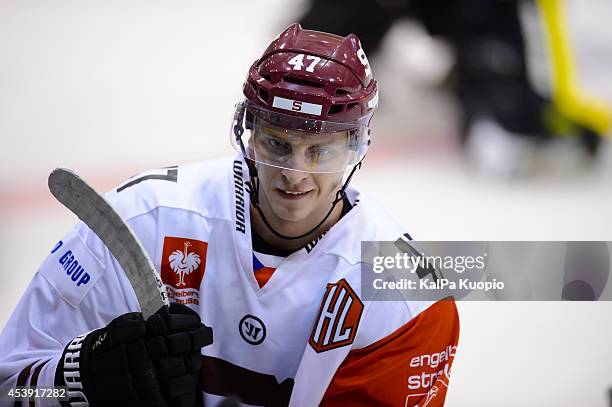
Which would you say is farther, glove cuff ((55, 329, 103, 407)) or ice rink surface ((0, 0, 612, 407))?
ice rink surface ((0, 0, 612, 407))

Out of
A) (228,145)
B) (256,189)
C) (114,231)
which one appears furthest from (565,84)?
(114,231)

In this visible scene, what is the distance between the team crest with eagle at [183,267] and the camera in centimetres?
235

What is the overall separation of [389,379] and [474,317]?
1038 mm

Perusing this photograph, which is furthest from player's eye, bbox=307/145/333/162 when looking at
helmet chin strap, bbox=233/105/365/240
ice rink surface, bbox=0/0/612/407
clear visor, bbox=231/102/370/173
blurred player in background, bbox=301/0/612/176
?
blurred player in background, bbox=301/0/612/176

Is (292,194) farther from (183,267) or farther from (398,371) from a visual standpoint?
(398,371)

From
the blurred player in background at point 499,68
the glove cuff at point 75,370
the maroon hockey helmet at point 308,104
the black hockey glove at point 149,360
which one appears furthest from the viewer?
the blurred player in background at point 499,68

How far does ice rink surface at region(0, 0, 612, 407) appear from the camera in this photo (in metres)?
3.24

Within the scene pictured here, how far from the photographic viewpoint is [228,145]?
12.9 feet

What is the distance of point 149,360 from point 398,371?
60 centimetres

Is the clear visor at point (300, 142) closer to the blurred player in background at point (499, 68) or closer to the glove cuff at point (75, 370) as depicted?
the glove cuff at point (75, 370)

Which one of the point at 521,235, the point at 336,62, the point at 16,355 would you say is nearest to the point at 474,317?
the point at 521,235

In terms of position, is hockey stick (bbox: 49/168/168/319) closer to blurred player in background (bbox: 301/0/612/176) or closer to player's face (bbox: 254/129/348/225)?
player's face (bbox: 254/129/348/225)

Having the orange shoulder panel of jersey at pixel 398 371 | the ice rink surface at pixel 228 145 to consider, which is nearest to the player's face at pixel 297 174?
the orange shoulder panel of jersey at pixel 398 371

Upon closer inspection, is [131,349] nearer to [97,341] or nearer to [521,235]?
[97,341]
